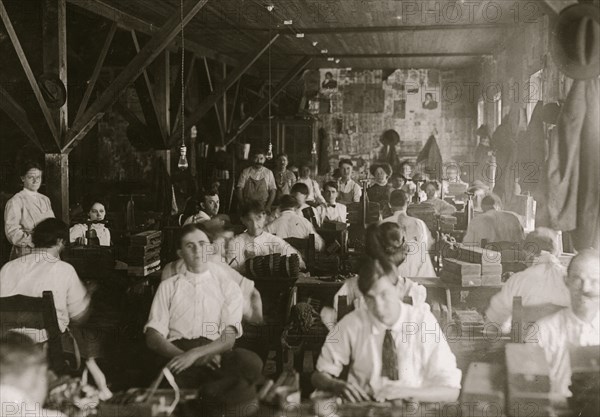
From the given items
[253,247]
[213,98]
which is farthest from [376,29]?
[253,247]

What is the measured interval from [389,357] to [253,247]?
3496mm

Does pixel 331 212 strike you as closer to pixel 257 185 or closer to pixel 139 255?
pixel 257 185

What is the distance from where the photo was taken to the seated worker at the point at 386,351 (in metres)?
4.02

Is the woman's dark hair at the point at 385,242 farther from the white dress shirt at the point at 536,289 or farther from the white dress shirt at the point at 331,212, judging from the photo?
the white dress shirt at the point at 331,212

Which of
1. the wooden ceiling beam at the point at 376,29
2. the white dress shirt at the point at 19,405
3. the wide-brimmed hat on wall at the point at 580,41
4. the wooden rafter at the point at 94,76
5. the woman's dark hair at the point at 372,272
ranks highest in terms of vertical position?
the wooden ceiling beam at the point at 376,29

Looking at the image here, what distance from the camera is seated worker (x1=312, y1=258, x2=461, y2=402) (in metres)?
4.02

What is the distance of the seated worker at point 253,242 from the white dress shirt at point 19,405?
151 inches

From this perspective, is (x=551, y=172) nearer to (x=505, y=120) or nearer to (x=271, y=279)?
(x=271, y=279)

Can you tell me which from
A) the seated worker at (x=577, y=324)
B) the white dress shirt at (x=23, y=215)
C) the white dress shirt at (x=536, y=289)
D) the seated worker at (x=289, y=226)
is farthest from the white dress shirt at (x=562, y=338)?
the white dress shirt at (x=23, y=215)

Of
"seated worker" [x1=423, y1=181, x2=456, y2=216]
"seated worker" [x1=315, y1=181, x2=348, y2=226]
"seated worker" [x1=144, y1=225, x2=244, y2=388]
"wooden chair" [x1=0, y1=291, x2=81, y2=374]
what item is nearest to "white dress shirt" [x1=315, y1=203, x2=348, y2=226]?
"seated worker" [x1=315, y1=181, x2=348, y2=226]

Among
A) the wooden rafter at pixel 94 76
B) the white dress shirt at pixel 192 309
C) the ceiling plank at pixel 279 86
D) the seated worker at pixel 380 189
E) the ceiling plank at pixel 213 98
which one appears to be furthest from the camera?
the ceiling plank at pixel 279 86

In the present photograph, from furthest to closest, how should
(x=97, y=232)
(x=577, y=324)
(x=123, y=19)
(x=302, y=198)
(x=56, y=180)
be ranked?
(x=123, y=19) → (x=302, y=198) → (x=97, y=232) → (x=56, y=180) → (x=577, y=324)

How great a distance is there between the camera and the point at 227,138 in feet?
54.6

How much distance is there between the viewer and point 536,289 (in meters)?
5.67
